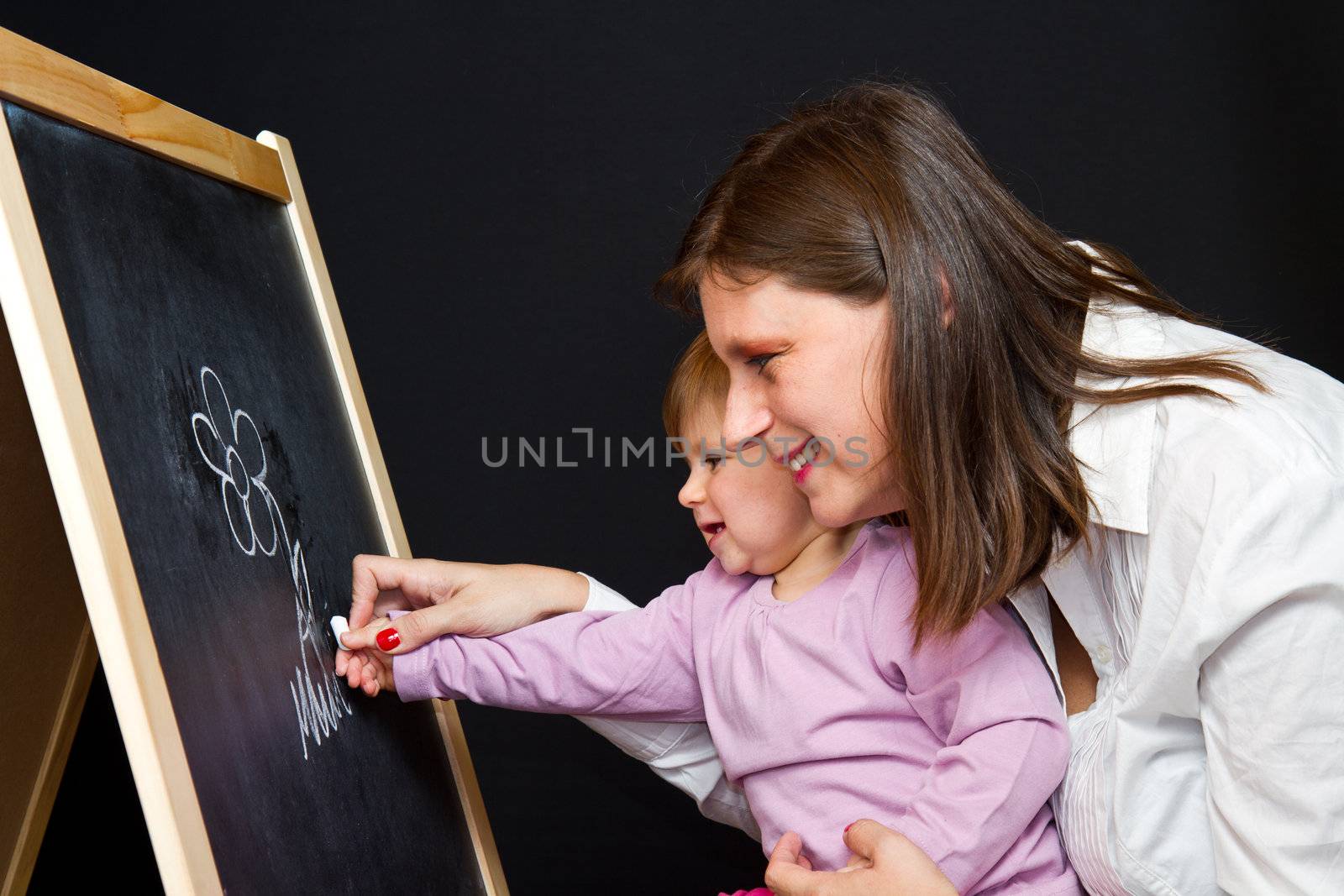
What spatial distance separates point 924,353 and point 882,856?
416 millimetres

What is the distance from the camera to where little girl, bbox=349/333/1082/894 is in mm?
1106

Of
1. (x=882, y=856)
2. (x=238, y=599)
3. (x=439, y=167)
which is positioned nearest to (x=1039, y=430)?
(x=882, y=856)

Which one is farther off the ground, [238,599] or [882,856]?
[238,599]

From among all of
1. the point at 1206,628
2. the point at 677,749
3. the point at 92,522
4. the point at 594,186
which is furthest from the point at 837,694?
the point at 594,186

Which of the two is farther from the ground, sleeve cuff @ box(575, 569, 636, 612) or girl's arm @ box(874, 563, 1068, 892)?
sleeve cuff @ box(575, 569, 636, 612)

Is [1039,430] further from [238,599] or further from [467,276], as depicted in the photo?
[467,276]

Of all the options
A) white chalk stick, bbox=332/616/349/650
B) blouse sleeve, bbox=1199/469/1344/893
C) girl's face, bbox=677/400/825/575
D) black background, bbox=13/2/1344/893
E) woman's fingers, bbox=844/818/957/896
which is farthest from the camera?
black background, bbox=13/2/1344/893

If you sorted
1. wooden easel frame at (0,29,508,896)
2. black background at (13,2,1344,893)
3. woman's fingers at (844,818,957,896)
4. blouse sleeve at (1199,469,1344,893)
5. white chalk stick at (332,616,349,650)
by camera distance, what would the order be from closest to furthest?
wooden easel frame at (0,29,508,896) < blouse sleeve at (1199,469,1344,893) < woman's fingers at (844,818,957,896) < white chalk stick at (332,616,349,650) < black background at (13,2,1344,893)

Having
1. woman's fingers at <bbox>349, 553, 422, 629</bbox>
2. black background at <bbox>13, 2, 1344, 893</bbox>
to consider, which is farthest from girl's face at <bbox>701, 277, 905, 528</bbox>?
black background at <bbox>13, 2, 1344, 893</bbox>

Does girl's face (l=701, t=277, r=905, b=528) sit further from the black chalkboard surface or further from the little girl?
the black chalkboard surface

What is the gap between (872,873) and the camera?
1.05 metres

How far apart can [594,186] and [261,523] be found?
1.16 m

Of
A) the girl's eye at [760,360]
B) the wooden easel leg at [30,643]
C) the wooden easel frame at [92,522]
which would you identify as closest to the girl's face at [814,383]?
the girl's eye at [760,360]

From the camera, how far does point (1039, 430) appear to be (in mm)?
1078
